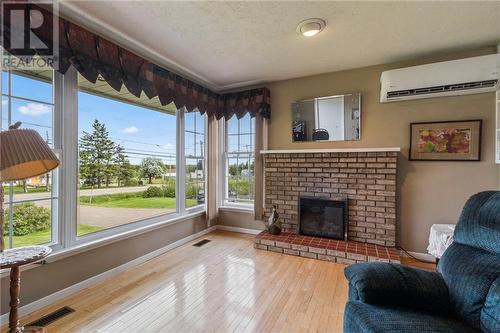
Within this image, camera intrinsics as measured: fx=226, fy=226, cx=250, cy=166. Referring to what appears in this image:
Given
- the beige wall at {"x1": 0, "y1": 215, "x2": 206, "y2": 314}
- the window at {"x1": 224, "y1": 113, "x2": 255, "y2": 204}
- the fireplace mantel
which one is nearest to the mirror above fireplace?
the fireplace mantel

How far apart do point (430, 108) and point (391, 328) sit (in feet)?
9.34

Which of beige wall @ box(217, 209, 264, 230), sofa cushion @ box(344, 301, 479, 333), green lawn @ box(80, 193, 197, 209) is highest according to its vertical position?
green lawn @ box(80, 193, 197, 209)

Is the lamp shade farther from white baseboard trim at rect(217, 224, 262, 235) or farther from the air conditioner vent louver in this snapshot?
the air conditioner vent louver

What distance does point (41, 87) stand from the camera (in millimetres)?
1983

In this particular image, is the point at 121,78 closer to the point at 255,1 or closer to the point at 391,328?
the point at 255,1

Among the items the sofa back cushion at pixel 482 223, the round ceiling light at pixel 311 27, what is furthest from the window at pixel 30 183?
the sofa back cushion at pixel 482 223

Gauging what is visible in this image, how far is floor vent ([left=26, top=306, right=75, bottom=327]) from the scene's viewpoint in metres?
1.70

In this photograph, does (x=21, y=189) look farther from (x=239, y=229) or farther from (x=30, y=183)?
(x=239, y=229)

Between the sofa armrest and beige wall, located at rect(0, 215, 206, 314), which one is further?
beige wall, located at rect(0, 215, 206, 314)

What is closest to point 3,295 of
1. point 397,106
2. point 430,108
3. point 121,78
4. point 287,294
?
point 121,78

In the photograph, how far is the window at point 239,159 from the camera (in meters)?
3.95

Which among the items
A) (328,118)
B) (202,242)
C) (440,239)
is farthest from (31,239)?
(440,239)

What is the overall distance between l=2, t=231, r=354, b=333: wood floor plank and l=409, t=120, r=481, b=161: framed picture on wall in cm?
180

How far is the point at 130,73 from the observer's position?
96.5 inches
